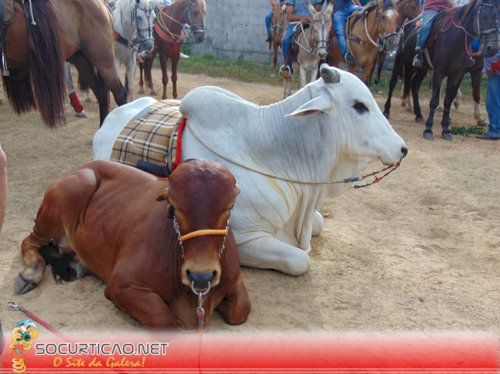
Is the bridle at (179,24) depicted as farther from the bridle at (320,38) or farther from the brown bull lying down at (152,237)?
the brown bull lying down at (152,237)

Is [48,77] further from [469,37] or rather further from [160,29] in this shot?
[469,37]

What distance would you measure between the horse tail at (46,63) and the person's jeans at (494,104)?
5816 mm

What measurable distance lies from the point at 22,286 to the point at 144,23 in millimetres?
5318

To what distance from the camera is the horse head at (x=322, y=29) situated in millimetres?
8141

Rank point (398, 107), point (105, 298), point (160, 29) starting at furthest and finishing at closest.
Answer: point (398, 107) < point (160, 29) < point (105, 298)

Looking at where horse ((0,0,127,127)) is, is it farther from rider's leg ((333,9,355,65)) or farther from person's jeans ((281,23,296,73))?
rider's leg ((333,9,355,65))

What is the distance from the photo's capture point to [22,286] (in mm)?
2771

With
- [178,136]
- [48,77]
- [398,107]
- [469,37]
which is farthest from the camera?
[398,107]

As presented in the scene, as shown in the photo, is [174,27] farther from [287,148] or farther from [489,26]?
[287,148]

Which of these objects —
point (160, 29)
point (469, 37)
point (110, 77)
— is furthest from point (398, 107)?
point (110, 77)

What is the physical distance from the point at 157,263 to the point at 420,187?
11.4 feet

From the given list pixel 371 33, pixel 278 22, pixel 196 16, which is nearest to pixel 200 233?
pixel 371 33

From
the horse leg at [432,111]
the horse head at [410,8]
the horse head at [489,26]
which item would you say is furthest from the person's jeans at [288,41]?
the horse head at [489,26]

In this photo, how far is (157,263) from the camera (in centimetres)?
234
